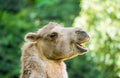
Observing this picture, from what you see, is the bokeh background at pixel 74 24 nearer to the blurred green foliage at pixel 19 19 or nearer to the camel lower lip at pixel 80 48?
the blurred green foliage at pixel 19 19

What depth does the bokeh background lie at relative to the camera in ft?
66.6

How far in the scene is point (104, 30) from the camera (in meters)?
20.4

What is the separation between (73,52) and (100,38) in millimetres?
11122

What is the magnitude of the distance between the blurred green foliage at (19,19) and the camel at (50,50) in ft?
53.9

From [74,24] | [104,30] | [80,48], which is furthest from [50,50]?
[74,24]

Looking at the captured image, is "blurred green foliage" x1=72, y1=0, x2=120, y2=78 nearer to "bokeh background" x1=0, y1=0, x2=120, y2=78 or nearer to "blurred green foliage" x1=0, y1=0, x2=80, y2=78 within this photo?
"bokeh background" x1=0, y1=0, x2=120, y2=78

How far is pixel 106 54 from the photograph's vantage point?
20.7m

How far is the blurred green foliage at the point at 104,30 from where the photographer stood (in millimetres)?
20062

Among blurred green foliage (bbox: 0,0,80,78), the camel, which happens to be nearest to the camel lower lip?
the camel

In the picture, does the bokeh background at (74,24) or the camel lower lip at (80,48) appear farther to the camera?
the bokeh background at (74,24)

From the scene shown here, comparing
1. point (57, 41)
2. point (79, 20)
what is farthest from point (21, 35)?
point (57, 41)

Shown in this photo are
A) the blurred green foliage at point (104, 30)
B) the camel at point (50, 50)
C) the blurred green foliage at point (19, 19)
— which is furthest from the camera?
the blurred green foliage at point (19, 19)

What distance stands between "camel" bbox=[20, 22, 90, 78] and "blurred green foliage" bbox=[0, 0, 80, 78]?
53.9 feet

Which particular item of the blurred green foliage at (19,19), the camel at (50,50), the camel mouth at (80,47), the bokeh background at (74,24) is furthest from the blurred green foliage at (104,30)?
the camel mouth at (80,47)
